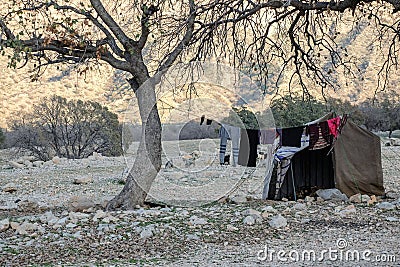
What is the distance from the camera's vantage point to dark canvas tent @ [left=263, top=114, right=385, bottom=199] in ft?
35.3

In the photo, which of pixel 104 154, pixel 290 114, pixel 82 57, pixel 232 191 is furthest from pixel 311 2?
pixel 104 154

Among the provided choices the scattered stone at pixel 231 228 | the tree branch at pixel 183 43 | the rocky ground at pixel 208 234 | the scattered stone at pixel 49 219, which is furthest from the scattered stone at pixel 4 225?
the tree branch at pixel 183 43

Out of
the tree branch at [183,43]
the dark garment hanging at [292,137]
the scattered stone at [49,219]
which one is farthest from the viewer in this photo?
the dark garment hanging at [292,137]

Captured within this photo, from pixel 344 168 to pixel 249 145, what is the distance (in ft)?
8.49

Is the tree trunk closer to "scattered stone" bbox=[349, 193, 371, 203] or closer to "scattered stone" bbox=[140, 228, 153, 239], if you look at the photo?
"scattered stone" bbox=[140, 228, 153, 239]

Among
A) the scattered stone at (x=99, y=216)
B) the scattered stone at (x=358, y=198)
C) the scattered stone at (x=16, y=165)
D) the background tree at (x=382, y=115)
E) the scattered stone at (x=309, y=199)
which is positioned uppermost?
the background tree at (x=382, y=115)

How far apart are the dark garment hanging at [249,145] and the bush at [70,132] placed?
1107 centimetres

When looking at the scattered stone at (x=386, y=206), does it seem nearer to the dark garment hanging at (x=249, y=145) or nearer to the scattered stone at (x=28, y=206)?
the dark garment hanging at (x=249, y=145)

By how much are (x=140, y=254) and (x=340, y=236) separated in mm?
2204

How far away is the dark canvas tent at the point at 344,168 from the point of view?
A: 35.3 feet

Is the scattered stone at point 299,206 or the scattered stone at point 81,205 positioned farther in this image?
the scattered stone at point 81,205

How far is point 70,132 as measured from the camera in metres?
23.7
